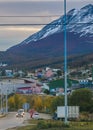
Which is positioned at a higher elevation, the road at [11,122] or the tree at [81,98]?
the tree at [81,98]

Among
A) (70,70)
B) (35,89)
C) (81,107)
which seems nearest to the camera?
(81,107)

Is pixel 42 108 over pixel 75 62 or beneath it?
beneath

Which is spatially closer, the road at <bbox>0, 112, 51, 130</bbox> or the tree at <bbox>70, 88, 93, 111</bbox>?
the road at <bbox>0, 112, 51, 130</bbox>

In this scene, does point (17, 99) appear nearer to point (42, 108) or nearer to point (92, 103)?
point (42, 108)

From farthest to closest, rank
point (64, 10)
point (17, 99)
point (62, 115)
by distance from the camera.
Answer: point (17, 99), point (62, 115), point (64, 10)

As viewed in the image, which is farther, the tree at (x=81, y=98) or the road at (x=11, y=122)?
the tree at (x=81, y=98)

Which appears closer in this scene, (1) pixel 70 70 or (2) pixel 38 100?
(2) pixel 38 100

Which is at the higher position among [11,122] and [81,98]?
[81,98]

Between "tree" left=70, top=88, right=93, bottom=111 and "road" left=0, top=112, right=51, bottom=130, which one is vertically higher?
"tree" left=70, top=88, right=93, bottom=111

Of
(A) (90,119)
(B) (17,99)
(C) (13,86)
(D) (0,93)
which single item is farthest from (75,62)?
(A) (90,119)

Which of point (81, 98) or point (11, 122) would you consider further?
point (81, 98)
